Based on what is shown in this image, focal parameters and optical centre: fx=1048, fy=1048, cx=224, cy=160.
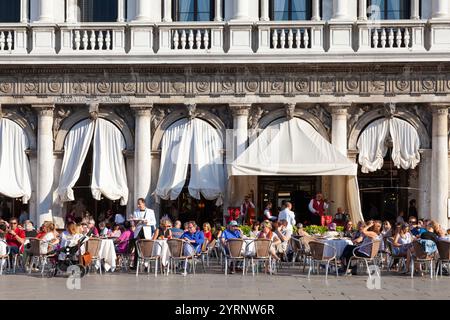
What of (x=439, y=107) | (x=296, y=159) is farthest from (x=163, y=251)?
(x=439, y=107)

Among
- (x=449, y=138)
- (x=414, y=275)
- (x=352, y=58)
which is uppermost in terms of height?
(x=352, y=58)

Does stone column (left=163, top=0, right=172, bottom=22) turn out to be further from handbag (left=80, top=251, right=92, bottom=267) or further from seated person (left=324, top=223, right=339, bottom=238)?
handbag (left=80, top=251, right=92, bottom=267)

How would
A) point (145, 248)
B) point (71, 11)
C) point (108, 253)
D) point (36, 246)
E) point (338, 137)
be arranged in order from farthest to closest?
point (71, 11) < point (338, 137) < point (108, 253) < point (36, 246) < point (145, 248)

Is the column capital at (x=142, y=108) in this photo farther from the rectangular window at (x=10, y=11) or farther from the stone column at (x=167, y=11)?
the rectangular window at (x=10, y=11)

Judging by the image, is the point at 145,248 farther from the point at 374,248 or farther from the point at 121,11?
the point at 121,11

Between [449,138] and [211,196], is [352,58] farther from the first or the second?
[211,196]

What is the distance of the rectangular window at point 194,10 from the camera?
96.8ft

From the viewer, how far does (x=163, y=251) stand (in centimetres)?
2200

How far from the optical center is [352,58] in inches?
1102

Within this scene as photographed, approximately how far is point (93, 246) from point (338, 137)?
9.10 meters
